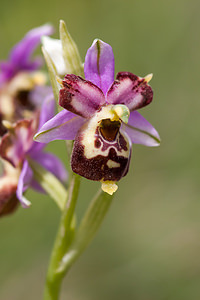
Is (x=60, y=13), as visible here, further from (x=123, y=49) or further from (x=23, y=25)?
(x=123, y=49)

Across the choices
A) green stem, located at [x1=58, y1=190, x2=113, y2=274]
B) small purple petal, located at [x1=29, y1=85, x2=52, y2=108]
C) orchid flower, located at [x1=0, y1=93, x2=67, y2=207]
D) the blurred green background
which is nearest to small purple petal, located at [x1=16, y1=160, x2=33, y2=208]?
orchid flower, located at [x1=0, y1=93, x2=67, y2=207]

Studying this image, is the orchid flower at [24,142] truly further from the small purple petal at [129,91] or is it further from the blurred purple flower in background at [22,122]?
the small purple petal at [129,91]

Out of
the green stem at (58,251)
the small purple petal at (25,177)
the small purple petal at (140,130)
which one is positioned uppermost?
the small purple petal at (140,130)

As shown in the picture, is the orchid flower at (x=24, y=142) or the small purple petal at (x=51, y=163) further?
the small purple petal at (x=51, y=163)

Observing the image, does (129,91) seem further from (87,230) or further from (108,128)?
(87,230)

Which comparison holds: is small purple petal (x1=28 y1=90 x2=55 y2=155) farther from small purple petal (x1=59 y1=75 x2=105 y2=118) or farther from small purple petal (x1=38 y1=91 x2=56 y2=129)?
small purple petal (x1=59 y1=75 x2=105 y2=118)

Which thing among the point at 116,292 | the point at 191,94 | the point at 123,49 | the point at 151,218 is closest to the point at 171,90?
the point at 191,94

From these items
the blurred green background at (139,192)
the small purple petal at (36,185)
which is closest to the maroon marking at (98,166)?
the small purple petal at (36,185)
